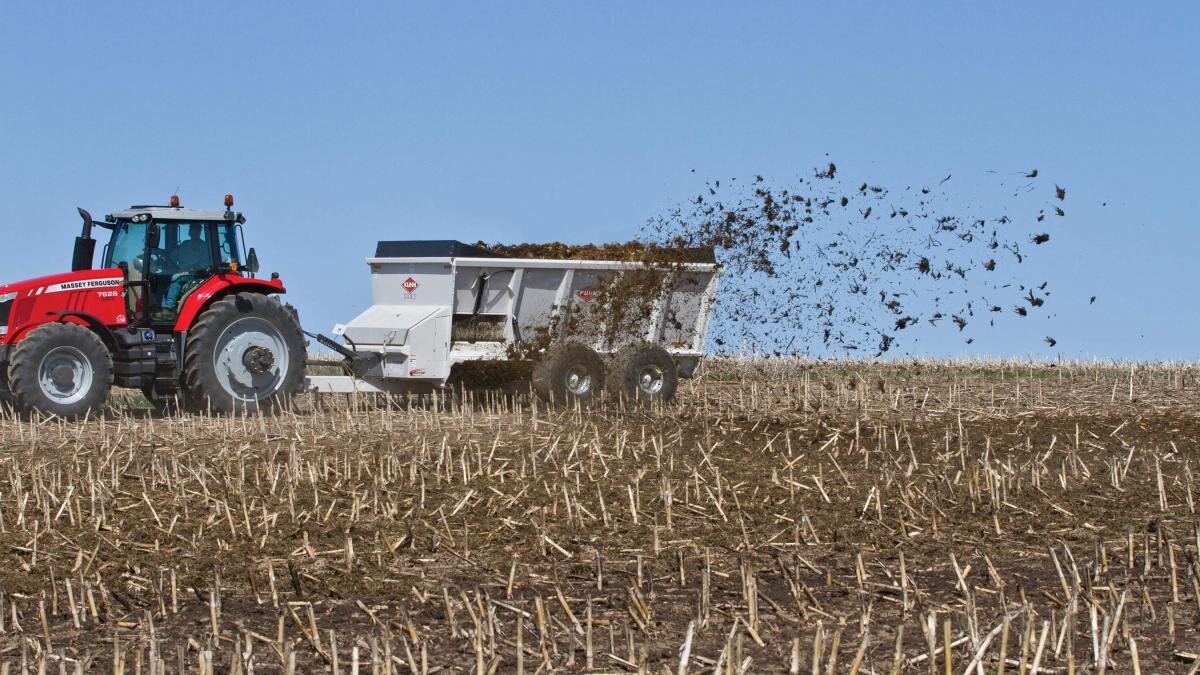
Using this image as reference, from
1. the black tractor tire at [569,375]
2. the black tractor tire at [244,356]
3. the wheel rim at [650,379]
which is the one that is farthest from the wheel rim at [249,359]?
the wheel rim at [650,379]

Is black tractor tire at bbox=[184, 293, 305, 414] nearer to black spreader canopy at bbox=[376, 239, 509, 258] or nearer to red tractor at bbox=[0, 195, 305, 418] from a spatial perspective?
red tractor at bbox=[0, 195, 305, 418]

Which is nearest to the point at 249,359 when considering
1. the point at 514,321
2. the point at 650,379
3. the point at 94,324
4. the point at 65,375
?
the point at 94,324

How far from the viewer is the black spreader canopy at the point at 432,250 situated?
14.7m

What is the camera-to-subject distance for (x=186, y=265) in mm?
13984

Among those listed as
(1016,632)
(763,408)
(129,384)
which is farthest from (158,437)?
(1016,632)

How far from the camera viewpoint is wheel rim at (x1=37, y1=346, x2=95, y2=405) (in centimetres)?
1318

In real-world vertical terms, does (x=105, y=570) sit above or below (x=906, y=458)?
below

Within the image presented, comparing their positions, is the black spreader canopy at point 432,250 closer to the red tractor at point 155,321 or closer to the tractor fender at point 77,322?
the red tractor at point 155,321

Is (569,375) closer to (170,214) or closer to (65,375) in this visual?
(170,214)

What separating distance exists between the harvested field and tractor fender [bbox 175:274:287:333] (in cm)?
108

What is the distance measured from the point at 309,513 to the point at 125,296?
6.12 meters

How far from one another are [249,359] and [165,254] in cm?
128

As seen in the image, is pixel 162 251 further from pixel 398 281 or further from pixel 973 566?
pixel 973 566

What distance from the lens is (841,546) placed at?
757cm
